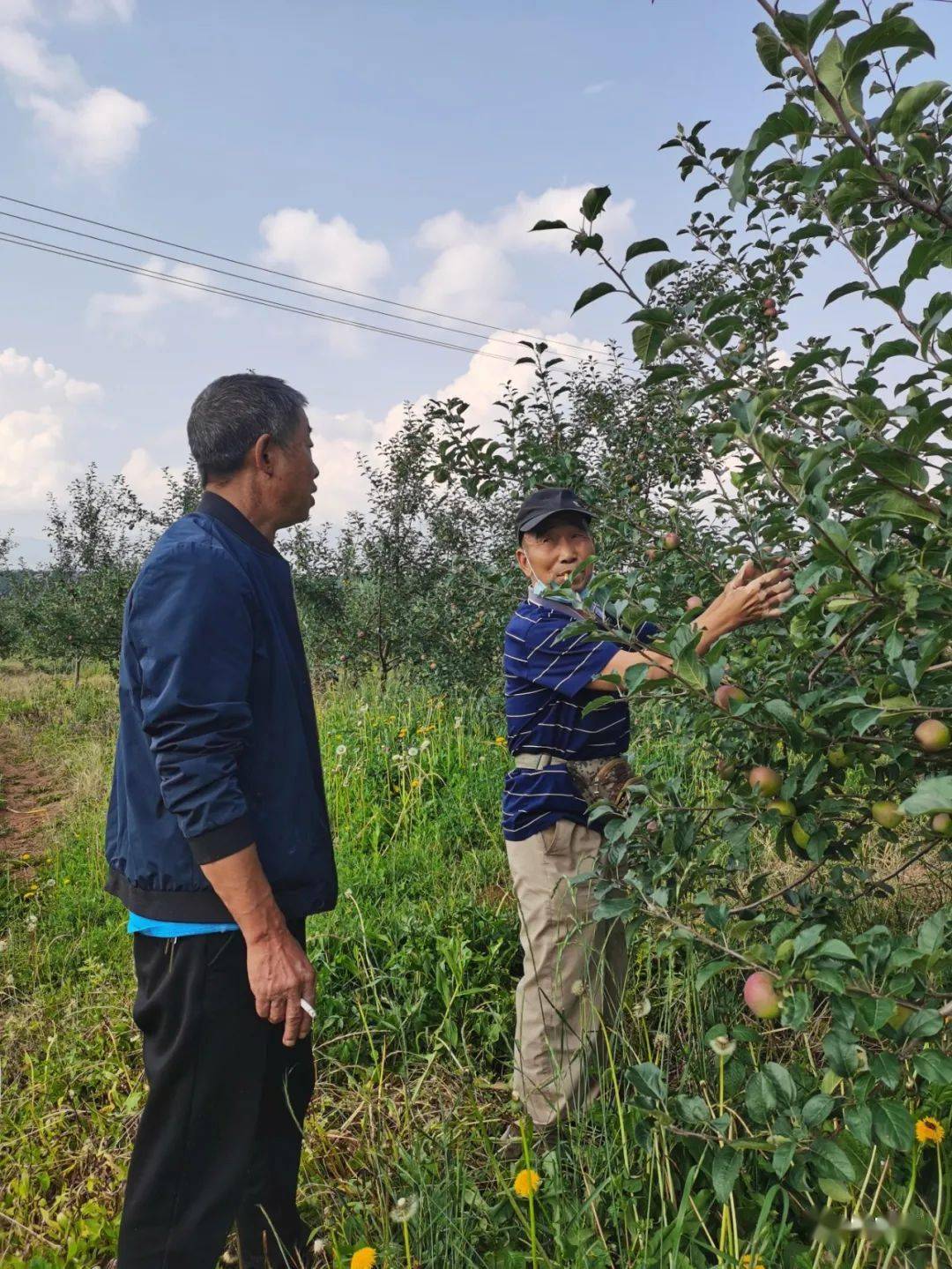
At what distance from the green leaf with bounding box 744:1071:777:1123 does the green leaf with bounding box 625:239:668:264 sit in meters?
1.27

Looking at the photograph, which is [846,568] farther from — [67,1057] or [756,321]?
[67,1057]

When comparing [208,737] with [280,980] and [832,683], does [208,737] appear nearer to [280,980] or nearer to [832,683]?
[280,980]

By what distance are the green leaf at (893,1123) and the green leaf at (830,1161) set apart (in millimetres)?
80

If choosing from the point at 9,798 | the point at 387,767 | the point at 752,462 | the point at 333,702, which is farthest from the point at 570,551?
the point at 9,798

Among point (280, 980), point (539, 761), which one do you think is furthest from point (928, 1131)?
point (280, 980)

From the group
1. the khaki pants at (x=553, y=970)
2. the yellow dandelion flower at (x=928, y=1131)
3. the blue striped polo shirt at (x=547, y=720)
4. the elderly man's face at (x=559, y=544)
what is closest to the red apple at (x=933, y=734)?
the yellow dandelion flower at (x=928, y=1131)

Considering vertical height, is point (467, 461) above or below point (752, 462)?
above

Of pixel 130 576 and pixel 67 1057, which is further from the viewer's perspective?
pixel 130 576

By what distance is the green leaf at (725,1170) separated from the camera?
136 centimetres

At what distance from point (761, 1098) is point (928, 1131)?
478 millimetres

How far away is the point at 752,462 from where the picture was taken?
5.29 ft

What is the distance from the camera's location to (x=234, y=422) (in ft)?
6.03

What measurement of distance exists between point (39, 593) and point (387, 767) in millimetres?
19136

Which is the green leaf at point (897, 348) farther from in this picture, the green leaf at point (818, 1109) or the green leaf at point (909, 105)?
the green leaf at point (818, 1109)
